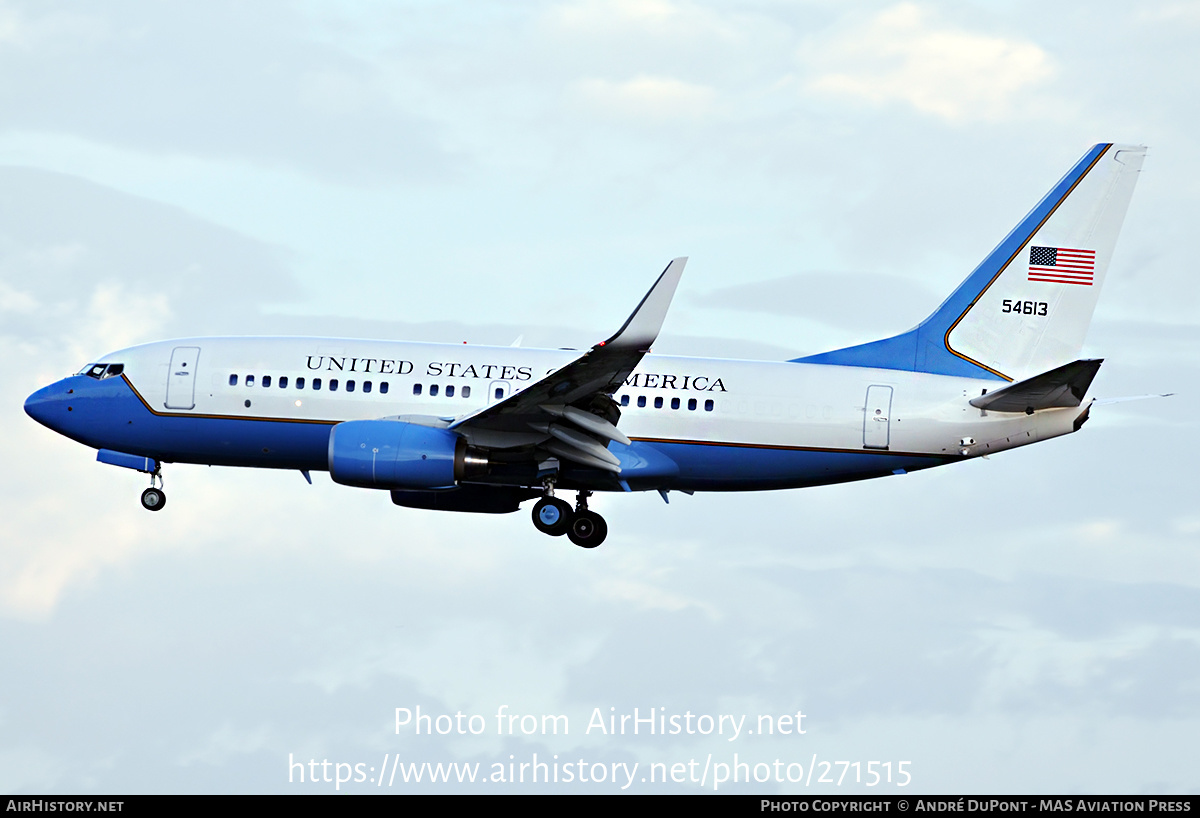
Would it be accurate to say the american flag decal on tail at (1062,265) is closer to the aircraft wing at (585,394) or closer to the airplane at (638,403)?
the airplane at (638,403)

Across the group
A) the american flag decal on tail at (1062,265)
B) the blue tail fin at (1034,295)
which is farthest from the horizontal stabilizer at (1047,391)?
the american flag decal on tail at (1062,265)

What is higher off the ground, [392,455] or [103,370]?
[103,370]

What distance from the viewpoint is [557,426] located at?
34344 millimetres

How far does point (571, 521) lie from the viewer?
1430 inches

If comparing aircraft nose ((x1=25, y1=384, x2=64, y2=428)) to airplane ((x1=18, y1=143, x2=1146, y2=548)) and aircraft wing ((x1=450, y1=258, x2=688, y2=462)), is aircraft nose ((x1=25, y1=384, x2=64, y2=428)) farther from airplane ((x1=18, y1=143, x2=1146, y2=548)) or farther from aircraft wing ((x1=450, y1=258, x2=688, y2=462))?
aircraft wing ((x1=450, y1=258, x2=688, y2=462))

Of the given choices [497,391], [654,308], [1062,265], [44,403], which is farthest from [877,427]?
[44,403]

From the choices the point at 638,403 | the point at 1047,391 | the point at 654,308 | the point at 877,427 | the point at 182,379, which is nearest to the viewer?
the point at 654,308

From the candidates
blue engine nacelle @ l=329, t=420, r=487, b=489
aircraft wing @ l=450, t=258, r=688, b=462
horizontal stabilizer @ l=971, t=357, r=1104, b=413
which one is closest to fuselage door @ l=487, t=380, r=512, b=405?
aircraft wing @ l=450, t=258, r=688, b=462

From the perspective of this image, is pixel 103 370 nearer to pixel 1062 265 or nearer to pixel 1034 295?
pixel 1034 295

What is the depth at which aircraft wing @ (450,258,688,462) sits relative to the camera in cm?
3016

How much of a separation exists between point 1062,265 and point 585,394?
13069 mm

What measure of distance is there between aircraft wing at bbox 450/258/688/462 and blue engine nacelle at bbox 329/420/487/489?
0.68 metres

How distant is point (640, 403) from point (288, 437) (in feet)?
27.6

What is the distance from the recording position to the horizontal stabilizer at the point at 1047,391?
32562 millimetres
